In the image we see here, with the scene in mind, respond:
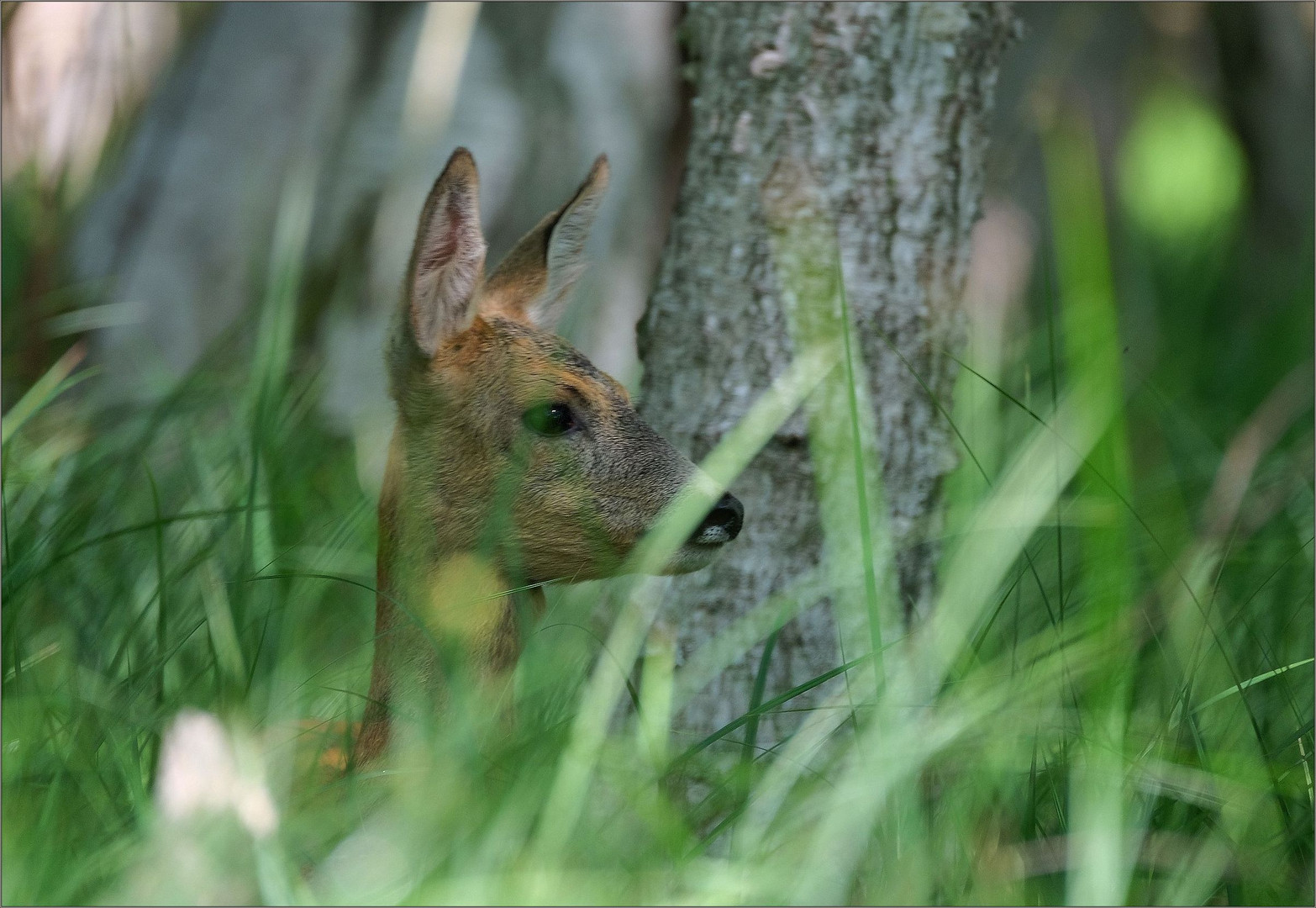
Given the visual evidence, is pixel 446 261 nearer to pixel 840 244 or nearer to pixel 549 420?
pixel 549 420

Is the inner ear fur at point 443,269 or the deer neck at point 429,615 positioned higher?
the inner ear fur at point 443,269

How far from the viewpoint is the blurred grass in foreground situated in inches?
69.1

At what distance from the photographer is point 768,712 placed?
2449 mm

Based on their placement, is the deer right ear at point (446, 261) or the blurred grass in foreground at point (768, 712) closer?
the blurred grass in foreground at point (768, 712)

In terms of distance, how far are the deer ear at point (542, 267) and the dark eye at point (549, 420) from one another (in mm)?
353

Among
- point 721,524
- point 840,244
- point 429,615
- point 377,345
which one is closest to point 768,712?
point 721,524

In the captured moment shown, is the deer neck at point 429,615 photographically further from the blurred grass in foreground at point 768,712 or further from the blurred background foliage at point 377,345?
the blurred background foliage at point 377,345

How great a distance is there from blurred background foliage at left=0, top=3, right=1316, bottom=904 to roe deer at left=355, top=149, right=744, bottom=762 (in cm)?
24

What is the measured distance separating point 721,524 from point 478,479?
487 mm

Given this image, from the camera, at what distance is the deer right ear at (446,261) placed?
2.38 metres

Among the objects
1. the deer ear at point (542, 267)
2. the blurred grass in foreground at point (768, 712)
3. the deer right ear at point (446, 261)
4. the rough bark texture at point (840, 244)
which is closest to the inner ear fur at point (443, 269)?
the deer right ear at point (446, 261)

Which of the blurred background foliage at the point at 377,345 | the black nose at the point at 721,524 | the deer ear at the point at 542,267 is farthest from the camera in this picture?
the deer ear at the point at 542,267

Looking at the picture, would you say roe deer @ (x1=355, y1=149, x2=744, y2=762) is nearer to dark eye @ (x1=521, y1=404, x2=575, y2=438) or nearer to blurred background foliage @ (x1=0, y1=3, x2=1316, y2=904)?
dark eye @ (x1=521, y1=404, x2=575, y2=438)

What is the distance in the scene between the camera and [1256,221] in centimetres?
680
